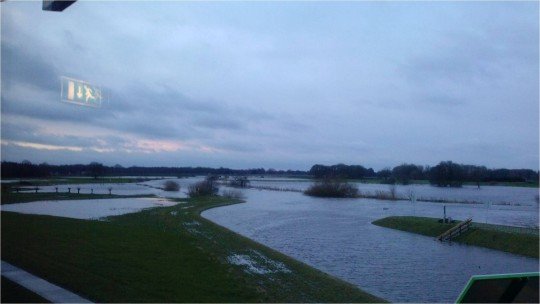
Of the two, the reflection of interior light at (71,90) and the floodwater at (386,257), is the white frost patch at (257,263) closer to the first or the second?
the floodwater at (386,257)

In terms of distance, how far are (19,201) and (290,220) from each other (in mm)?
27771

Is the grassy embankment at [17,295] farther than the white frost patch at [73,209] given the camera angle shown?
No

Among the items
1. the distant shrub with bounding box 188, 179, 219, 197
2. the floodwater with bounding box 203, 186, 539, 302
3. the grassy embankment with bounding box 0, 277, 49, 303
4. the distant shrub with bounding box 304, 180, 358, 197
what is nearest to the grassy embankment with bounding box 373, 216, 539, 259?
the floodwater with bounding box 203, 186, 539, 302

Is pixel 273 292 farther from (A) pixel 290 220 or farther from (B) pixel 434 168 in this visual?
(B) pixel 434 168

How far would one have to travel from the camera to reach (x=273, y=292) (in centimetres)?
1465

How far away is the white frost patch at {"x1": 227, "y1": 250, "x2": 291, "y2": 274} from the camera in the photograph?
62.6 ft

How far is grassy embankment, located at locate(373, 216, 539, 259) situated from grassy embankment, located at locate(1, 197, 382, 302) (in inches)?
644

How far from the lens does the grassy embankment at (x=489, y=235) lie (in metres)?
30.2

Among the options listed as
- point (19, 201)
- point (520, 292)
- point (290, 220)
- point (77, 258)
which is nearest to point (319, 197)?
point (290, 220)

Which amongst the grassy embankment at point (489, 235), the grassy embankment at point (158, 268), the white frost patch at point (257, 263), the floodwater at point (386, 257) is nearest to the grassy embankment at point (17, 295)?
the grassy embankment at point (158, 268)

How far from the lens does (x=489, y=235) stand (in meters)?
34.0

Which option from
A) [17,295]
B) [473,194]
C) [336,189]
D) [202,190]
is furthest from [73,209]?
[473,194]

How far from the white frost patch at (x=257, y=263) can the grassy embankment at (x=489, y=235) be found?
16881mm

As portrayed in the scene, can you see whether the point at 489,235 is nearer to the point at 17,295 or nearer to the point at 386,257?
the point at 386,257
